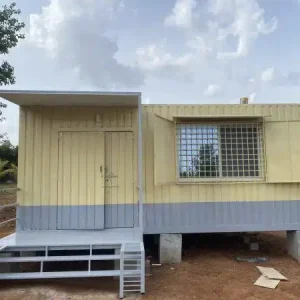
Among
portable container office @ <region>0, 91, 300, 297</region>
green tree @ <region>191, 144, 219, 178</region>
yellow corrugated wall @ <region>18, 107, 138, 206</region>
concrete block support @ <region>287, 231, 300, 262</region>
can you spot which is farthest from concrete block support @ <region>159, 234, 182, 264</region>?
concrete block support @ <region>287, 231, 300, 262</region>

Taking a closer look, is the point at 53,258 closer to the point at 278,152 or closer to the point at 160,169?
the point at 160,169

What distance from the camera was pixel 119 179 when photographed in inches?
206

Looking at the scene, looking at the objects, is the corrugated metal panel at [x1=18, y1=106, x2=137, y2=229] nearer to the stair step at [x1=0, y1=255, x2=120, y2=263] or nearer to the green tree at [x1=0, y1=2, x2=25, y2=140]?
the stair step at [x1=0, y1=255, x2=120, y2=263]

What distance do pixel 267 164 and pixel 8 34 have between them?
9470 mm

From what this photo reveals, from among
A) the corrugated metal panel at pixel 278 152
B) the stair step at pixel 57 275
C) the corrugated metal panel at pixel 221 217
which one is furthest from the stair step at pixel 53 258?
the corrugated metal panel at pixel 278 152

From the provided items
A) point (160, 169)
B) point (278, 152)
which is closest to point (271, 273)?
point (278, 152)

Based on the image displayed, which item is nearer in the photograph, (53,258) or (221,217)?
(53,258)

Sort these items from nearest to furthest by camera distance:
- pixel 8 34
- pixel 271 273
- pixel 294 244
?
pixel 271 273 → pixel 294 244 → pixel 8 34

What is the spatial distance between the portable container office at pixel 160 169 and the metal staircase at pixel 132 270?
1.00 meters

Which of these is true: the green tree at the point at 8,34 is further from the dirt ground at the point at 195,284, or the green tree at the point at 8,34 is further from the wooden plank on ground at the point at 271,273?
the wooden plank on ground at the point at 271,273

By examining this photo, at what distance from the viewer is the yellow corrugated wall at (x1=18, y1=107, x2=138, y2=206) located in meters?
5.09

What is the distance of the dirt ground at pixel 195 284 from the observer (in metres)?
3.82

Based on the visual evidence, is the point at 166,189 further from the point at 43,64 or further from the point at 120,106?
the point at 43,64

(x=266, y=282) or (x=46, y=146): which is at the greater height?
(x=46, y=146)
